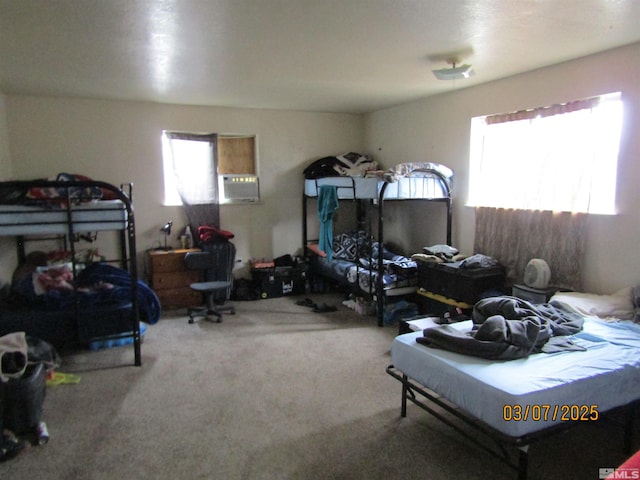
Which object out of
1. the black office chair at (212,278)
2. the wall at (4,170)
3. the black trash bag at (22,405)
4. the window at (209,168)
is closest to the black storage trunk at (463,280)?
the black office chair at (212,278)

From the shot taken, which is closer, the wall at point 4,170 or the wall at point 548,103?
the wall at point 548,103

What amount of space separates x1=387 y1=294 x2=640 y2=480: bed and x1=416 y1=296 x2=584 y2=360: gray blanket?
0.03m

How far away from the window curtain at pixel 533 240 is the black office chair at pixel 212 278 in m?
2.75

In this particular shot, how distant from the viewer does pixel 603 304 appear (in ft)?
9.71

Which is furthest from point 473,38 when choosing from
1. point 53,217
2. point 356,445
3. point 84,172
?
point 84,172

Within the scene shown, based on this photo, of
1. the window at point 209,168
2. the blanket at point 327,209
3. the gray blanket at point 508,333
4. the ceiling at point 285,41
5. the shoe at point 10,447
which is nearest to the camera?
the gray blanket at point 508,333

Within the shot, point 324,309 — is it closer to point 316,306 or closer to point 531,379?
point 316,306

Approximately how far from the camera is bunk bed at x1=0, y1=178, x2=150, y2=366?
298 centimetres

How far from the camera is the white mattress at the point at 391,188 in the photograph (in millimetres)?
4195

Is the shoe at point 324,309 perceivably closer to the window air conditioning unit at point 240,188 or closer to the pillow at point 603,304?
the window air conditioning unit at point 240,188

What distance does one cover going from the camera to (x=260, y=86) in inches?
167

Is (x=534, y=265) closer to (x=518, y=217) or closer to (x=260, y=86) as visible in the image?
(x=518, y=217)

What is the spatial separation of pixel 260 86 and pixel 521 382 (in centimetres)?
357

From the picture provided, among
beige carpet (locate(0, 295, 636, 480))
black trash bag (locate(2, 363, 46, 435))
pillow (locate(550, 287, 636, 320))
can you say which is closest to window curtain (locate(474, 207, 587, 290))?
pillow (locate(550, 287, 636, 320))
